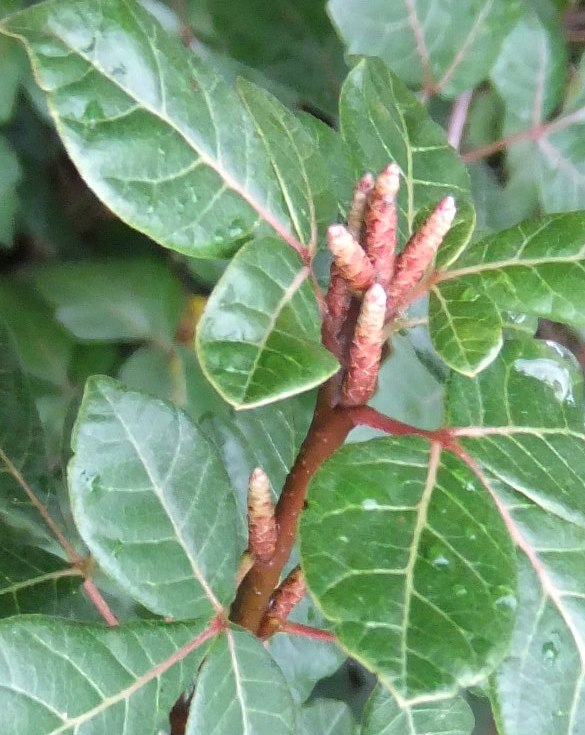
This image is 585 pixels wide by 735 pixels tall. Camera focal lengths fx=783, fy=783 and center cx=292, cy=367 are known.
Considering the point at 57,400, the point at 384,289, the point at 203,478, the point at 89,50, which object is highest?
the point at 89,50

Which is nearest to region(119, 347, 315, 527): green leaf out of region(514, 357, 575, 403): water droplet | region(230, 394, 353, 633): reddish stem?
region(230, 394, 353, 633): reddish stem

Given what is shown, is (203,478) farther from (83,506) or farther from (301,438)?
(301,438)

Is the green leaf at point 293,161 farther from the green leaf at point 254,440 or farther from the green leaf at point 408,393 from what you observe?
the green leaf at point 408,393

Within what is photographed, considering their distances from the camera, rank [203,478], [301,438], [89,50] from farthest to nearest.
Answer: [301,438]
[203,478]
[89,50]

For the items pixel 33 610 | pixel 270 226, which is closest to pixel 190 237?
pixel 270 226

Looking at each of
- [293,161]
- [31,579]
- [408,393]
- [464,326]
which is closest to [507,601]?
[464,326]

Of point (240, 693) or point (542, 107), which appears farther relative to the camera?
point (542, 107)

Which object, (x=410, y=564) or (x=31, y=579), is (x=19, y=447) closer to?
(x=31, y=579)

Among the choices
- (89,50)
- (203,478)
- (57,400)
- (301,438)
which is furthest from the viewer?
(57,400)
